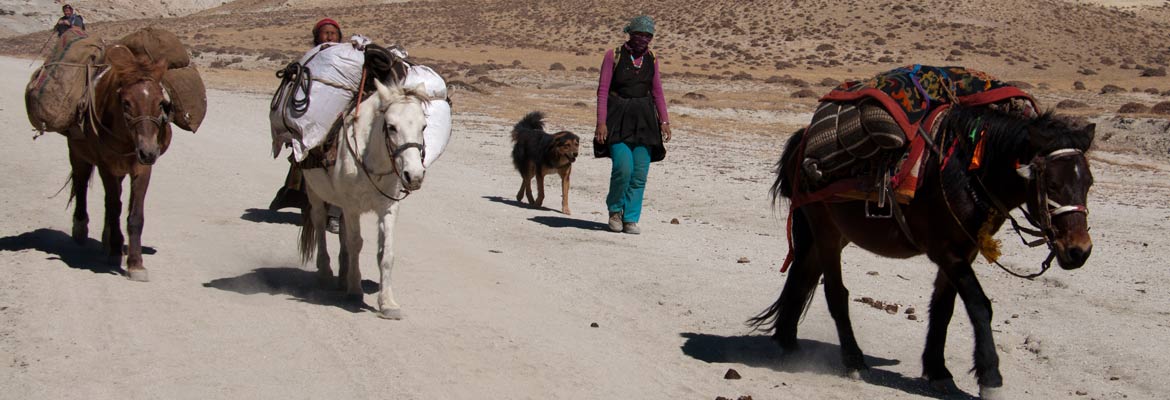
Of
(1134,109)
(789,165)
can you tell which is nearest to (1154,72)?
(1134,109)

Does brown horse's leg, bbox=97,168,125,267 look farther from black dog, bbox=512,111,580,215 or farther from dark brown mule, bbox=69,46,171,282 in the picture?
black dog, bbox=512,111,580,215

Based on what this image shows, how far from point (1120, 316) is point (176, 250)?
7.63 meters

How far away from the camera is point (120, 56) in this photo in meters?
8.17

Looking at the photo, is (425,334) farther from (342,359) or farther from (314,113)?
(314,113)

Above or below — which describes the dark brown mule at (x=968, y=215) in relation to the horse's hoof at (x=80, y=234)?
above

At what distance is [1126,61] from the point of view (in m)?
67.0

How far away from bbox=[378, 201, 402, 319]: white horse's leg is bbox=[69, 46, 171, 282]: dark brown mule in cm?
174

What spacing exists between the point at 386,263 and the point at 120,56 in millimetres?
2596

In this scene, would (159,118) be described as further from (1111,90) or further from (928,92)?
(1111,90)

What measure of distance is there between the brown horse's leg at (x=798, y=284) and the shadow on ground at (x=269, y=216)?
5837 mm

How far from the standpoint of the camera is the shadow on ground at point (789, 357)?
22.1 feet

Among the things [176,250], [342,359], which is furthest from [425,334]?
[176,250]

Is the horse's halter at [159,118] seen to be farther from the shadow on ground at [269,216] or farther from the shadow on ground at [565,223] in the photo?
the shadow on ground at [565,223]

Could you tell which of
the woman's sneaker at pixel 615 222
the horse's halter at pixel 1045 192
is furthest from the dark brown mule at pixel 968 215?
the woman's sneaker at pixel 615 222
